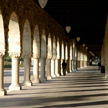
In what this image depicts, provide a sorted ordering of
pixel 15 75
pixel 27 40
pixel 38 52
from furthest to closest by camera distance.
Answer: pixel 38 52
pixel 27 40
pixel 15 75

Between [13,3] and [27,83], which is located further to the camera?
[27,83]

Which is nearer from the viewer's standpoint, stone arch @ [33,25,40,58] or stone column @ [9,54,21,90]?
stone column @ [9,54,21,90]

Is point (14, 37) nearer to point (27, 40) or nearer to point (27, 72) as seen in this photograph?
point (27, 40)

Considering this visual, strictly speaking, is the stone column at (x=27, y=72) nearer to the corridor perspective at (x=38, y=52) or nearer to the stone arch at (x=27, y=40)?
the corridor perspective at (x=38, y=52)

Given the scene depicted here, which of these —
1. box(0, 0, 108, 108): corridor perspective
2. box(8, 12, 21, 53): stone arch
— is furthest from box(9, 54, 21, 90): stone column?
box(8, 12, 21, 53): stone arch

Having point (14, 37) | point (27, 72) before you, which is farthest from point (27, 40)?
point (14, 37)

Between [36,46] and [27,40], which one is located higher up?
[27,40]

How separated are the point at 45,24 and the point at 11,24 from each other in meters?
6.79

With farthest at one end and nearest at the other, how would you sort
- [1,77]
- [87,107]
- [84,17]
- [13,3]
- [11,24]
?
[84,17] < [11,24] < [13,3] < [1,77] < [87,107]

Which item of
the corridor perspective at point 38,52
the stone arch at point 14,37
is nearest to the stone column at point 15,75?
the corridor perspective at point 38,52

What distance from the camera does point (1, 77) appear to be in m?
12.1

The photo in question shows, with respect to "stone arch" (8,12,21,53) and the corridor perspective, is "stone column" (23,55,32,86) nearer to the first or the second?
the corridor perspective

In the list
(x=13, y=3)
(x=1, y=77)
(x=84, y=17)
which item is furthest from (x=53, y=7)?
(x=1, y=77)

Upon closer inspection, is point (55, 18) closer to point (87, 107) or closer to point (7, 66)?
point (87, 107)
